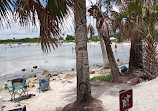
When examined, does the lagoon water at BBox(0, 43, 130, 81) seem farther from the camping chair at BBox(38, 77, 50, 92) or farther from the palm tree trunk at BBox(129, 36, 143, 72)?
the palm tree trunk at BBox(129, 36, 143, 72)

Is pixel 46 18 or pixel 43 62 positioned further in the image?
pixel 43 62

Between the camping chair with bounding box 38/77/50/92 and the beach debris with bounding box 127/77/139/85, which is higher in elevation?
the beach debris with bounding box 127/77/139/85

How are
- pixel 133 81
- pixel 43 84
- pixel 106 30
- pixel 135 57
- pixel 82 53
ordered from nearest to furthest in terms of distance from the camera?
pixel 82 53 < pixel 133 81 < pixel 106 30 < pixel 43 84 < pixel 135 57

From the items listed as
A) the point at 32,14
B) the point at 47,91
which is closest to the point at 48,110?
the point at 47,91

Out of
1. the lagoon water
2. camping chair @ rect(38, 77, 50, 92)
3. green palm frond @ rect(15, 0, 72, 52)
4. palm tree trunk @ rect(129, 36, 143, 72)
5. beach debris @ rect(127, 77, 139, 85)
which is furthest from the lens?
the lagoon water

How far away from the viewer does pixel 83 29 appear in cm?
473

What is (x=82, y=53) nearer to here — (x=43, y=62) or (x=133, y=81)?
(x=133, y=81)

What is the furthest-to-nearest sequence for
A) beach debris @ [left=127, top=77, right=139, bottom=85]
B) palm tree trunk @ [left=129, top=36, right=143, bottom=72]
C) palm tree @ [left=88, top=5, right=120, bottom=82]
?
palm tree trunk @ [left=129, top=36, right=143, bottom=72] → palm tree @ [left=88, top=5, right=120, bottom=82] → beach debris @ [left=127, top=77, right=139, bottom=85]

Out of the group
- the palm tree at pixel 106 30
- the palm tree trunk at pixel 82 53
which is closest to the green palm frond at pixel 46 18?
the palm tree trunk at pixel 82 53

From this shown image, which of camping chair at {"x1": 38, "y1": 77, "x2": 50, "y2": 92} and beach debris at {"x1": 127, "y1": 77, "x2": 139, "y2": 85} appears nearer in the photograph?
beach debris at {"x1": 127, "y1": 77, "x2": 139, "y2": 85}

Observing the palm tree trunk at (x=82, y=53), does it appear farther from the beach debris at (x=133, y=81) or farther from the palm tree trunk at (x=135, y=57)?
the palm tree trunk at (x=135, y=57)

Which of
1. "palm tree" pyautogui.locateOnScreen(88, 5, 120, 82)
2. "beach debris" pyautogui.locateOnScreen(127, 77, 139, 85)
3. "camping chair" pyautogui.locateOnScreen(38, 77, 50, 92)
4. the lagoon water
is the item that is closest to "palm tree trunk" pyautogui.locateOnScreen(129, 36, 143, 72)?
"palm tree" pyautogui.locateOnScreen(88, 5, 120, 82)

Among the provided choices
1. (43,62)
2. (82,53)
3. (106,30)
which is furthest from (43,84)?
(43,62)

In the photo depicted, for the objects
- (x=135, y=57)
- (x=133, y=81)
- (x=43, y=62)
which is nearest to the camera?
(x=133, y=81)
